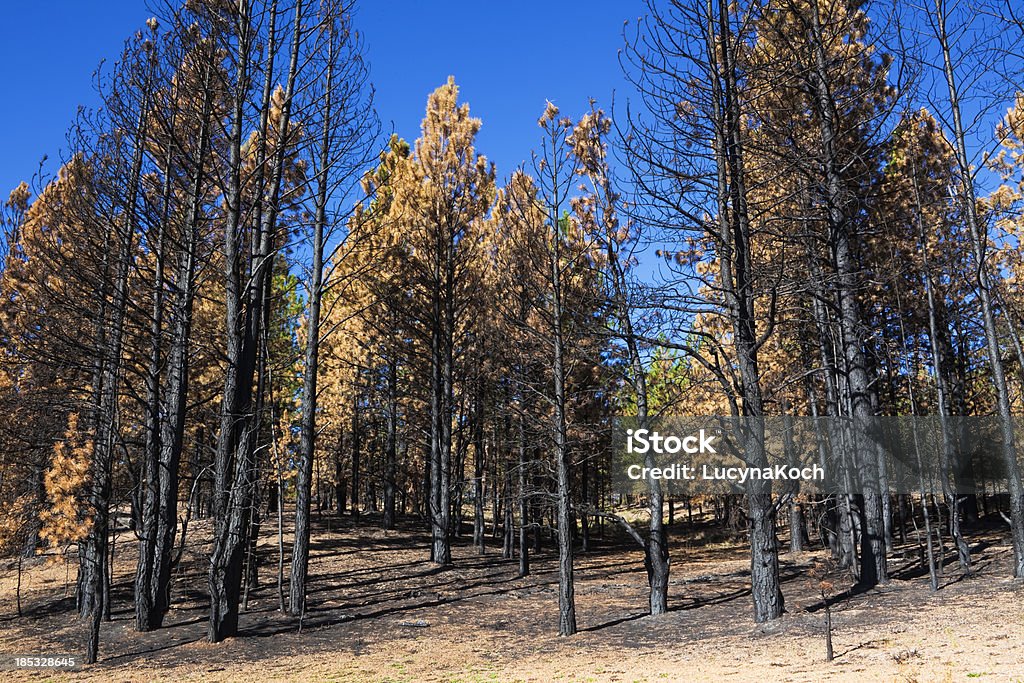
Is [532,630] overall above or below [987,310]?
below

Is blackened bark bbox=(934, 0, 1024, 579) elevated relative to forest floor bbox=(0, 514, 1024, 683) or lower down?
elevated

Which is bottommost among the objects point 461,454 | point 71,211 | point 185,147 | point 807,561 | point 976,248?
point 807,561

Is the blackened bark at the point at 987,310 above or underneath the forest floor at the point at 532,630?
above

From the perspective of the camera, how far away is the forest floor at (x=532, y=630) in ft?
24.1

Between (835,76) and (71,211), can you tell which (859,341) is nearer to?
(835,76)

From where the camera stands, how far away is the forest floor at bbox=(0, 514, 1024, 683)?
24.1ft

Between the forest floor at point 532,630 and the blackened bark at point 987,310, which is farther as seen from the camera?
the blackened bark at point 987,310

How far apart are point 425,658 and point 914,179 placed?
37.3 ft

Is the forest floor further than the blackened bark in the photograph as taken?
No

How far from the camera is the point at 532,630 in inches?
438

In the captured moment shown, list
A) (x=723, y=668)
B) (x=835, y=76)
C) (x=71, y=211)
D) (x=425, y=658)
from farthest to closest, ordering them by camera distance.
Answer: (x=71, y=211) < (x=835, y=76) < (x=425, y=658) < (x=723, y=668)

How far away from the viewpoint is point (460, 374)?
1995 centimetres

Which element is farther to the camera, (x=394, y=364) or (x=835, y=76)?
(x=394, y=364)

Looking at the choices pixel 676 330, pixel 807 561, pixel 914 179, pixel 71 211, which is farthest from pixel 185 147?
pixel 807 561
